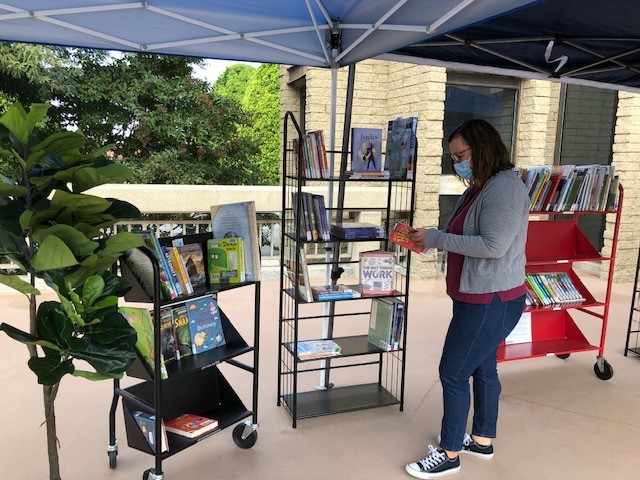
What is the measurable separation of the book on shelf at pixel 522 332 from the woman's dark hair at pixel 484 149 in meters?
1.74

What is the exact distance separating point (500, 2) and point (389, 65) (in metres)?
4.83

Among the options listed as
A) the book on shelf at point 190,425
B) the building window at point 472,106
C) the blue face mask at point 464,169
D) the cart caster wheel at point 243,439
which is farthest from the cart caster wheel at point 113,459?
the building window at point 472,106

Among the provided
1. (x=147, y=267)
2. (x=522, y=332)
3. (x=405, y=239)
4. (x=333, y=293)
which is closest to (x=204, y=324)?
(x=147, y=267)

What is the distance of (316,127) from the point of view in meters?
6.85

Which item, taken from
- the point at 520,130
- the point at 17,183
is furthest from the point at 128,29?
the point at 520,130

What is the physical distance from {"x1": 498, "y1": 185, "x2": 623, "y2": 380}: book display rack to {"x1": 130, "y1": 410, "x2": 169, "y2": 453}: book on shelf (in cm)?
220

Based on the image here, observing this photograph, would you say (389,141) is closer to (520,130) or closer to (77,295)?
(77,295)

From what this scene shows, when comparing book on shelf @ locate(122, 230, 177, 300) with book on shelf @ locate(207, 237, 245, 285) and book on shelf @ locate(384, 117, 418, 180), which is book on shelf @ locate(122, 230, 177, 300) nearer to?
book on shelf @ locate(207, 237, 245, 285)

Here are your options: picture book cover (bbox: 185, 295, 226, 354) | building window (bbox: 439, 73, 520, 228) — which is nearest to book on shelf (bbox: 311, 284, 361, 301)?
picture book cover (bbox: 185, 295, 226, 354)

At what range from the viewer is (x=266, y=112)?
13.4 metres

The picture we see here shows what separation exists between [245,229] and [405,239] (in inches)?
30.8

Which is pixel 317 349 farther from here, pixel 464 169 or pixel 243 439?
pixel 464 169

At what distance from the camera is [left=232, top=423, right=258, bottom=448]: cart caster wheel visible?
262 cm

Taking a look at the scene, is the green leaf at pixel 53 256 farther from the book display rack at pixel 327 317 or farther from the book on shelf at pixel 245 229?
the book display rack at pixel 327 317
